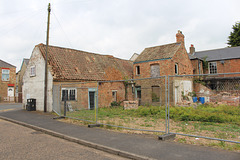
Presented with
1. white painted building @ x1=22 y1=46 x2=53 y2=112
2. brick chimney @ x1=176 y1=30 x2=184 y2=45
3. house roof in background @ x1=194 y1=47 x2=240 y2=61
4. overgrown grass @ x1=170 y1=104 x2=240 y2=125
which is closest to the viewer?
overgrown grass @ x1=170 y1=104 x2=240 y2=125

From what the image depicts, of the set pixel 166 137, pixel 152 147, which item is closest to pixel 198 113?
pixel 166 137

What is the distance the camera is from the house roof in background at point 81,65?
1881 centimetres

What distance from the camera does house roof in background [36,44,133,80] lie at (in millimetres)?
18812

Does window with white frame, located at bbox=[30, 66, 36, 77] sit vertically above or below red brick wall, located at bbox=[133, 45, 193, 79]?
below

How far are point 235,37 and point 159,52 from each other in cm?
2498

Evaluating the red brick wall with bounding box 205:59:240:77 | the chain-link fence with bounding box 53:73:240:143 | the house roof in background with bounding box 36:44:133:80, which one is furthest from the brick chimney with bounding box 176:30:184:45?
the red brick wall with bounding box 205:59:240:77

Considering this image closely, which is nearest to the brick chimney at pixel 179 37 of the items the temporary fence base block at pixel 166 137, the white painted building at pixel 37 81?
the white painted building at pixel 37 81

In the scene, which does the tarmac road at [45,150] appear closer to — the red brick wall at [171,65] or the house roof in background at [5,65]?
the red brick wall at [171,65]

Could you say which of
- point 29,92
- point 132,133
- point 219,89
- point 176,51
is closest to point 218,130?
point 219,89

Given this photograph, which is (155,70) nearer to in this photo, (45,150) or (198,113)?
(198,113)

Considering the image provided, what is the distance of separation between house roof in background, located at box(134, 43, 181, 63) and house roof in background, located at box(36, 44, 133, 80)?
365 centimetres

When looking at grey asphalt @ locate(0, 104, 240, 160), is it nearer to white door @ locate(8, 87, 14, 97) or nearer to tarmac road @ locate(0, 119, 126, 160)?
tarmac road @ locate(0, 119, 126, 160)

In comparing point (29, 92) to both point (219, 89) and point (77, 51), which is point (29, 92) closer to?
point (77, 51)

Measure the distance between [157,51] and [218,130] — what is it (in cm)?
1746
